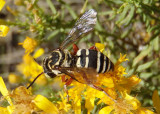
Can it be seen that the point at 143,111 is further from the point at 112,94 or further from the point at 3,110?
the point at 3,110

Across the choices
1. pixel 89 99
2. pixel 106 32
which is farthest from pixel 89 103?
pixel 106 32

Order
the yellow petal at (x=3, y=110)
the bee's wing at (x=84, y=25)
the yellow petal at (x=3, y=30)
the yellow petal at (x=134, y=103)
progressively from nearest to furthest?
the yellow petal at (x=134, y=103) → the yellow petal at (x=3, y=110) → the bee's wing at (x=84, y=25) → the yellow petal at (x=3, y=30)

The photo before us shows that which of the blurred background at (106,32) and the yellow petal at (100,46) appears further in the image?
the blurred background at (106,32)

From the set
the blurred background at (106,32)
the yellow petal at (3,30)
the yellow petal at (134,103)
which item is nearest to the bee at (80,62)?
the yellow petal at (134,103)

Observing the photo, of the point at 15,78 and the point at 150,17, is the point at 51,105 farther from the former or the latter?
the point at 150,17

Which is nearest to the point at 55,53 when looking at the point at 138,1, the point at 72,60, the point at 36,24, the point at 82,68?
the point at 72,60

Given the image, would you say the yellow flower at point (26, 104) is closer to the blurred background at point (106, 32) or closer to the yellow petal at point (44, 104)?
the yellow petal at point (44, 104)
